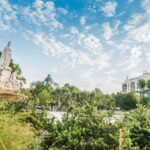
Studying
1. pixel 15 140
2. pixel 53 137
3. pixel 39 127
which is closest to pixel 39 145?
pixel 53 137

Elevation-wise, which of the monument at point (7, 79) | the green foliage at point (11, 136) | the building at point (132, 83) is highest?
the building at point (132, 83)

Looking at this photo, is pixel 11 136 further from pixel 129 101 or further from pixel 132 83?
pixel 132 83

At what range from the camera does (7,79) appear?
10.8 m

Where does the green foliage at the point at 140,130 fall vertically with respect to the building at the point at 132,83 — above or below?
below

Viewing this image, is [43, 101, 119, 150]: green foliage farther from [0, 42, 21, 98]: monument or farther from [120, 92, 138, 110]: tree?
[120, 92, 138, 110]: tree

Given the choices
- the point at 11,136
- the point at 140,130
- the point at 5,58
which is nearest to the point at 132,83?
the point at 5,58

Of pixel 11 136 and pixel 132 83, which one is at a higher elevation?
pixel 132 83

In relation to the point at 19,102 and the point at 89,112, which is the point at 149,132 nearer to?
the point at 89,112

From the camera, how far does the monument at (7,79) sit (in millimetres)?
6318

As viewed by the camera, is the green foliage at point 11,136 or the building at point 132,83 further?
the building at point 132,83

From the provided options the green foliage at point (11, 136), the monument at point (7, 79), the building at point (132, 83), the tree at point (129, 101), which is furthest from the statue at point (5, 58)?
the building at point (132, 83)

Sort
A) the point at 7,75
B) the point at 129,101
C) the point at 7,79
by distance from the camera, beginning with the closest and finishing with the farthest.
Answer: the point at 7,79 < the point at 7,75 < the point at 129,101

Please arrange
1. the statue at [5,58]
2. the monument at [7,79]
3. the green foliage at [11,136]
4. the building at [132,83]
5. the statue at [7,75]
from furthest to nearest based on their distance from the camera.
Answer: the building at [132,83] < the statue at [5,58] < the statue at [7,75] < the monument at [7,79] < the green foliage at [11,136]

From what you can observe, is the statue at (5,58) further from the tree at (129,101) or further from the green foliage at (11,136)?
the tree at (129,101)
